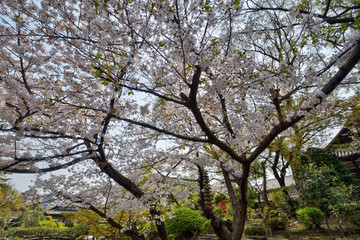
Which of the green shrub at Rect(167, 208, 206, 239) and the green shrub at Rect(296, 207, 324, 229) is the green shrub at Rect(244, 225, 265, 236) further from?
the green shrub at Rect(167, 208, 206, 239)

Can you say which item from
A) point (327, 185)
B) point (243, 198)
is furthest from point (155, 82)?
point (327, 185)

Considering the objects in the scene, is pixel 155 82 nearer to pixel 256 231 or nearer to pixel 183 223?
pixel 183 223

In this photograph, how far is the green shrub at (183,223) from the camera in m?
7.75

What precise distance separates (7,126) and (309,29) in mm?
5563

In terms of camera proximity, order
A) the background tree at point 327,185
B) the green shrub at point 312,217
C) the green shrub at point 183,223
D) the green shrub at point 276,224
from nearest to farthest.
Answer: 1. the background tree at point 327,185
2. the green shrub at point 183,223
3. the green shrub at point 312,217
4. the green shrub at point 276,224

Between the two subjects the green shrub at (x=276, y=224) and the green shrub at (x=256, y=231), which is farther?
the green shrub at (x=276, y=224)

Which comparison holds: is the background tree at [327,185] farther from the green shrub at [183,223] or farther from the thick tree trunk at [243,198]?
the green shrub at [183,223]

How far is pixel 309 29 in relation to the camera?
8.35ft

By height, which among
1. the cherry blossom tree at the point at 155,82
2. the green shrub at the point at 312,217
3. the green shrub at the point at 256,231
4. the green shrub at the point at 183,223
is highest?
the cherry blossom tree at the point at 155,82

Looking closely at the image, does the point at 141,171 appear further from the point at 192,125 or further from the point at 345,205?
the point at 345,205

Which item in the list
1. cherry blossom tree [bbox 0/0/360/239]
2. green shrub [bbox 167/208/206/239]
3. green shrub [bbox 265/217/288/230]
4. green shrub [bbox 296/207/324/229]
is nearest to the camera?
cherry blossom tree [bbox 0/0/360/239]

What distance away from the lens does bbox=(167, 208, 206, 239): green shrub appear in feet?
25.4

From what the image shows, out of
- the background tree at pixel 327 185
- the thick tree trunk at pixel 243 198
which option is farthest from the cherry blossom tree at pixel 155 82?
the background tree at pixel 327 185

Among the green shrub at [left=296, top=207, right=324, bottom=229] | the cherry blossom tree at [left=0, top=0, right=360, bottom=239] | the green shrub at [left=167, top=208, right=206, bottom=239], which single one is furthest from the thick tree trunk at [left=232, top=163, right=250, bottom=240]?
the green shrub at [left=296, top=207, right=324, bottom=229]
